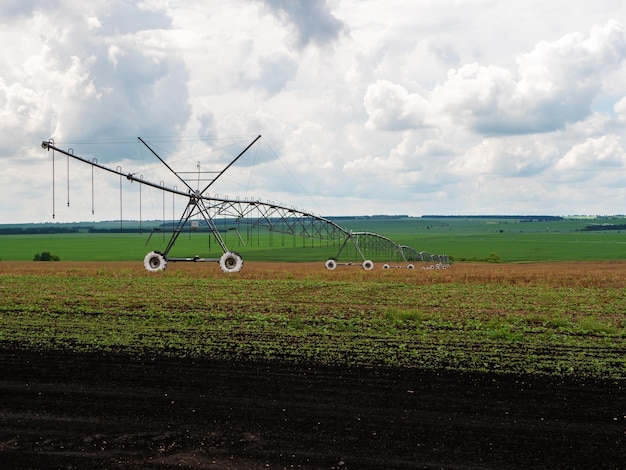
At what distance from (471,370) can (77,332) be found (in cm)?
1044

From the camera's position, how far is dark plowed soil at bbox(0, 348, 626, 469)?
29.9 feet

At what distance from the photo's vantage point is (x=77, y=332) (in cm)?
1798

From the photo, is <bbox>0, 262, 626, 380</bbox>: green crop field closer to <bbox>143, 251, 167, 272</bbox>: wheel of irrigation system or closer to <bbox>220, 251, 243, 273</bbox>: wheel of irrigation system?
<bbox>220, 251, 243, 273</bbox>: wheel of irrigation system

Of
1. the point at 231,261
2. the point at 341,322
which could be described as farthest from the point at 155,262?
the point at 341,322

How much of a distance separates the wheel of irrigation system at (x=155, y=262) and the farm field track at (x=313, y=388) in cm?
1552

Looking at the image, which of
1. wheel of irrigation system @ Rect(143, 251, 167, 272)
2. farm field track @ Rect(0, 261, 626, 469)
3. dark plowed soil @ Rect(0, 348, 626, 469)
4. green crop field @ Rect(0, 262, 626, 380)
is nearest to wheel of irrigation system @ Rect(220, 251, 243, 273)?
wheel of irrigation system @ Rect(143, 251, 167, 272)

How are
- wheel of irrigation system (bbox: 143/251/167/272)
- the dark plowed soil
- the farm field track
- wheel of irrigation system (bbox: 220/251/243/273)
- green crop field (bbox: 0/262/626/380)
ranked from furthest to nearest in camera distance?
wheel of irrigation system (bbox: 143/251/167/272), wheel of irrigation system (bbox: 220/251/243/273), green crop field (bbox: 0/262/626/380), the farm field track, the dark plowed soil

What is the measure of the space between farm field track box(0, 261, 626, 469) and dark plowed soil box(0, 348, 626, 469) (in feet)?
0.11

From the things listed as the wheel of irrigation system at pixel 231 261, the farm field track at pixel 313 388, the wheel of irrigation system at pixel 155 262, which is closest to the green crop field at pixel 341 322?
the farm field track at pixel 313 388

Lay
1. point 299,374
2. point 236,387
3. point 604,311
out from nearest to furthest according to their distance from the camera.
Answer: point 236,387 < point 299,374 < point 604,311

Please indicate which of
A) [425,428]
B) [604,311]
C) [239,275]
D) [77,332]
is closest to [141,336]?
[77,332]

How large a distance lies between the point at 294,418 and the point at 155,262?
→ 30.1m

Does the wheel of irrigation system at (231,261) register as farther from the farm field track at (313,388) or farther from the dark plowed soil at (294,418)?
the dark plowed soil at (294,418)

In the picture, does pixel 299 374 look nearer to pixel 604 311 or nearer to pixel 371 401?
pixel 371 401
